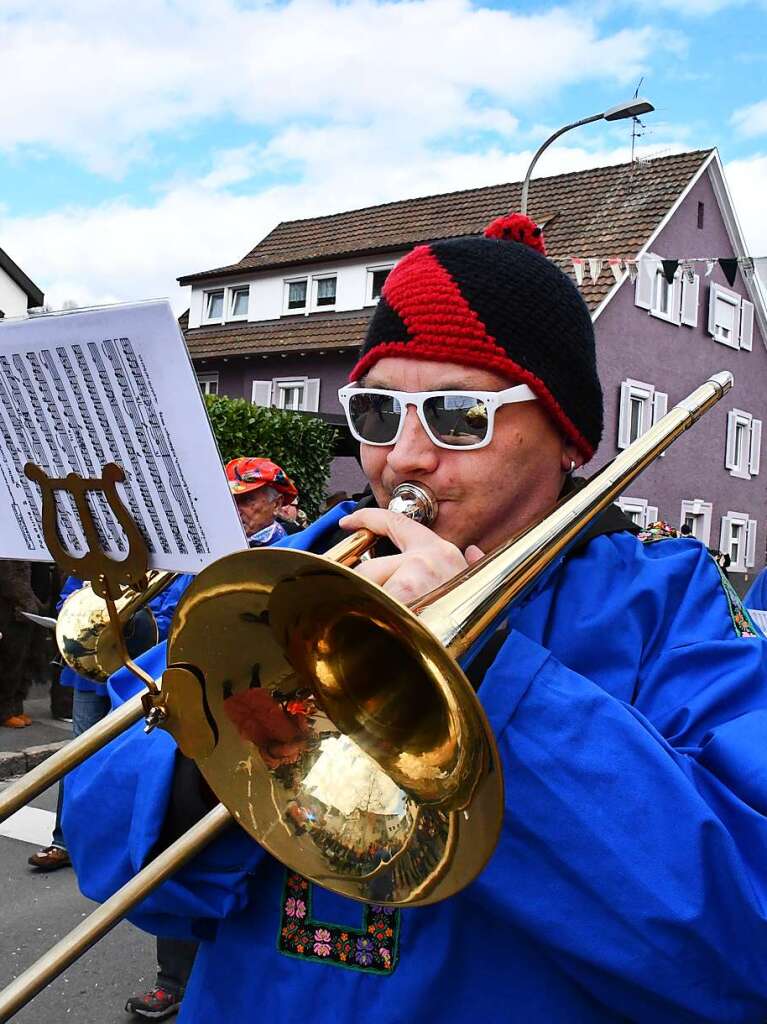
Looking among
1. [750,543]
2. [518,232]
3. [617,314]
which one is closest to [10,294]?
[617,314]

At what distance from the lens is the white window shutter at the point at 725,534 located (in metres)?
23.0

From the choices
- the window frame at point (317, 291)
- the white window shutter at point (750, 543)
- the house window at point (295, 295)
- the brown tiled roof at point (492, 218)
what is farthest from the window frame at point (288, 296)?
the white window shutter at point (750, 543)

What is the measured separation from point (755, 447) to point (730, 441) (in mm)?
1489

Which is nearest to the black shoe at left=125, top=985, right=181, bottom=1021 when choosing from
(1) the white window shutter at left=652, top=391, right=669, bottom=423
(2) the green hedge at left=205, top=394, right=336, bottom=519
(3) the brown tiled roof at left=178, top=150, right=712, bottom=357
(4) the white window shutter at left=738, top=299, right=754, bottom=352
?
(2) the green hedge at left=205, top=394, right=336, bottom=519

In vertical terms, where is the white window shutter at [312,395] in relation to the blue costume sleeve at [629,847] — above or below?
above

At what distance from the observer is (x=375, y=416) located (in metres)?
1.69

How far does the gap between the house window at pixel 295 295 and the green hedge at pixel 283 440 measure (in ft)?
37.5

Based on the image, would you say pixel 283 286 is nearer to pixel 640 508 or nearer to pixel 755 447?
pixel 640 508

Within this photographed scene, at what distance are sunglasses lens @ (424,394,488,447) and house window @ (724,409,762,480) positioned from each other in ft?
74.2

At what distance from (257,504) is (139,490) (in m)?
3.64

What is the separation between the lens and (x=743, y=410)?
23391mm

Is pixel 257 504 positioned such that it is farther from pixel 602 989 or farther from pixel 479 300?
A: pixel 602 989

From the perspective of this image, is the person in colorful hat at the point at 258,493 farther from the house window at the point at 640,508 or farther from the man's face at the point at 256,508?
the house window at the point at 640,508

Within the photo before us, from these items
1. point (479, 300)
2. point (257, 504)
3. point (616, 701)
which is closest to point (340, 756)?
point (616, 701)
